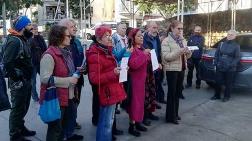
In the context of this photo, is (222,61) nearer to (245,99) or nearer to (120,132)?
(245,99)

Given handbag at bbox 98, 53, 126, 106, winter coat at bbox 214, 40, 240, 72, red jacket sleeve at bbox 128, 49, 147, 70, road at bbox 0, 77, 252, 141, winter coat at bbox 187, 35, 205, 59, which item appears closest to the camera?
handbag at bbox 98, 53, 126, 106

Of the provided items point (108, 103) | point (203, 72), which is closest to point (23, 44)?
point (108, 103)

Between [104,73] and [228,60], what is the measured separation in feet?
13.5

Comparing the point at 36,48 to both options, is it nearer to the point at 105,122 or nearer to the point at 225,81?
the point at 105,122

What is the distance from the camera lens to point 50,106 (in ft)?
12.8

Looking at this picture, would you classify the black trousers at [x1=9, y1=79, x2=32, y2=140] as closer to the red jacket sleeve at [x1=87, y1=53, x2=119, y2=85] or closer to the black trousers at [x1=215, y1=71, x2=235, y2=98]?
the red jacket sleeve at [x1=87, y1=53, x2=119, y2=85]

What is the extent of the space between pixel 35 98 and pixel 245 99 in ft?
15.2

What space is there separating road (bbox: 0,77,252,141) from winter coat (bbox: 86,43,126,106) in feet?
3.48

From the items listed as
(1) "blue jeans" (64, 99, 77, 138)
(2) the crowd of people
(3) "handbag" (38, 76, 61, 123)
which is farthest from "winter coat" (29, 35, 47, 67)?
(3) "handbag" (38, 76, 61, 123)

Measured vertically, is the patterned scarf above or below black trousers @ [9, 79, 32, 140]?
above

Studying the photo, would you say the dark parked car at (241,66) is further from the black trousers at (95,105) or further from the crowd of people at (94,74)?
the black trousers at (95,105)

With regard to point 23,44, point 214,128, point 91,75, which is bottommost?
point 214,128

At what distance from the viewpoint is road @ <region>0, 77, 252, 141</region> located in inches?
211

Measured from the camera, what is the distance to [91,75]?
431 cm
